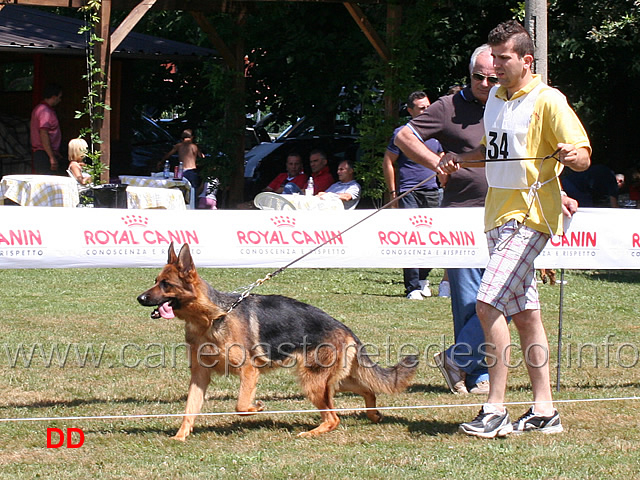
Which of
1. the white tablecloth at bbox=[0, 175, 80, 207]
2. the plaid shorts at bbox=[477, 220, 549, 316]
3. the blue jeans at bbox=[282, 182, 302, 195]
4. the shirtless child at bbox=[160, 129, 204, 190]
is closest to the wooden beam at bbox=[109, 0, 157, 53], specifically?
the shirtless child at bbox=[160, 129, 204, 190]

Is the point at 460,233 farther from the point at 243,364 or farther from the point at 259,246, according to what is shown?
the point at 243,364

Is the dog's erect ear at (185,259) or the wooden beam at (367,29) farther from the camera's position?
the wooden beam at (367,29)

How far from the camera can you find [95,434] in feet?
16.5

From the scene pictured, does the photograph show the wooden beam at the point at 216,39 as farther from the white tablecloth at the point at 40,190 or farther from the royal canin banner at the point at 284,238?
the royal canin banner at the point at 284,238

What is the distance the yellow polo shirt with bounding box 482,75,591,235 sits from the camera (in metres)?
4.61

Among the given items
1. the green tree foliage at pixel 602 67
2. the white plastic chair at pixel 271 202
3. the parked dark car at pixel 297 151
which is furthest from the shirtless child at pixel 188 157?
the green tree foliage at pixel 602 67

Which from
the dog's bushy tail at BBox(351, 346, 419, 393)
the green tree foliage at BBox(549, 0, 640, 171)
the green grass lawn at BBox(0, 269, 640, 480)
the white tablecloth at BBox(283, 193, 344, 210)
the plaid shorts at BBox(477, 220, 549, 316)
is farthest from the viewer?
the green tree foliage at BBox(549, 0, 640, 171)

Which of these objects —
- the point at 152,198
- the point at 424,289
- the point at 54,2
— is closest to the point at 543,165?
the point at 424,289

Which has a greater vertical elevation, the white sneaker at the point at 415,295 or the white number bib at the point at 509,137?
the white number bib at the point at 509,137

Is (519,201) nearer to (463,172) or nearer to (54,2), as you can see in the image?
(463,172)

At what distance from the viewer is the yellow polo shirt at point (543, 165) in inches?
182

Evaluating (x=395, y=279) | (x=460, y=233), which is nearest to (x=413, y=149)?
(x=460, y=233)

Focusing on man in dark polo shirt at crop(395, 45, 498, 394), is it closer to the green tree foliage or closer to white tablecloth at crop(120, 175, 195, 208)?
white tablecloth at crop(120, 175, 195, 208)

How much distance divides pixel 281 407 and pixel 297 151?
14287 millimetres
